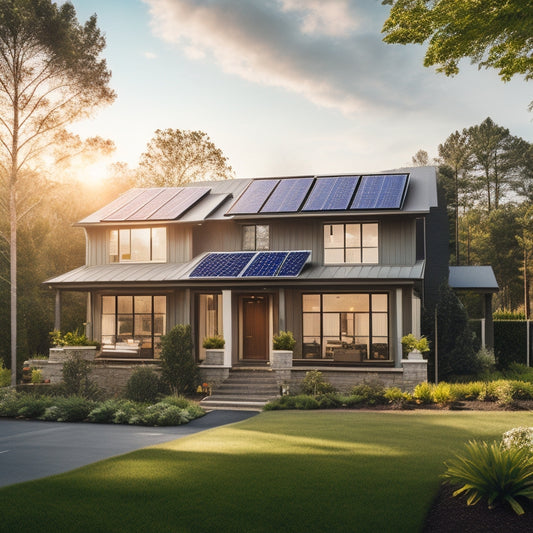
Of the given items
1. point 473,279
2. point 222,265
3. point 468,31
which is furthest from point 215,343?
point 468,31

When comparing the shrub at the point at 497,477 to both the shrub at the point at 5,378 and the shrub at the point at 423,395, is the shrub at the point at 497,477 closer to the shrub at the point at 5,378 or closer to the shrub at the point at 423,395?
the shrub at the point at 423,395

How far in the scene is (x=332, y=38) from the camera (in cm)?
2080

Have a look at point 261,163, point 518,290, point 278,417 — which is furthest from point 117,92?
point 518,290

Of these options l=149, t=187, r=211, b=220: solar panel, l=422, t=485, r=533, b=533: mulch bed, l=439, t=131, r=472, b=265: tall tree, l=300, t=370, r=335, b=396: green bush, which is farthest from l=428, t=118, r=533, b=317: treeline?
l=422, t=485, r=533, b=533: mulch bed

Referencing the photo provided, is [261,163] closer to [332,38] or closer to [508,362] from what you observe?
[332,38]

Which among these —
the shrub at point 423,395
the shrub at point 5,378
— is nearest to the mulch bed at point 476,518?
the shrub at point 423,395

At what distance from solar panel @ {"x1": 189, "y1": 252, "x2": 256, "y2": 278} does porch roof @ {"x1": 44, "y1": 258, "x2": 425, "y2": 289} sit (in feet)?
0.84

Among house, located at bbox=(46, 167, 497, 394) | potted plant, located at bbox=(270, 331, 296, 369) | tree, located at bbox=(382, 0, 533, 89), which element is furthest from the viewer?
house, located at bbox=(46, 167, 497, 394)

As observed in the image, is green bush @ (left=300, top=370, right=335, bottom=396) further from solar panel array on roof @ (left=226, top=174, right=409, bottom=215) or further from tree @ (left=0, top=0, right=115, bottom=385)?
tree @ (left=0, top=0, right=115, bottom=385)

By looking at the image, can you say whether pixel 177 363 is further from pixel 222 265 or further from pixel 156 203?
pixel 156 203

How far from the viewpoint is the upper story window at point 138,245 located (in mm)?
25609

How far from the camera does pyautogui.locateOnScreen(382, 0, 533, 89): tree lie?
905 cm

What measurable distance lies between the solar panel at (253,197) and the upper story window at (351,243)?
288 centimetres

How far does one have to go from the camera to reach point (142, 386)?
2036cm
